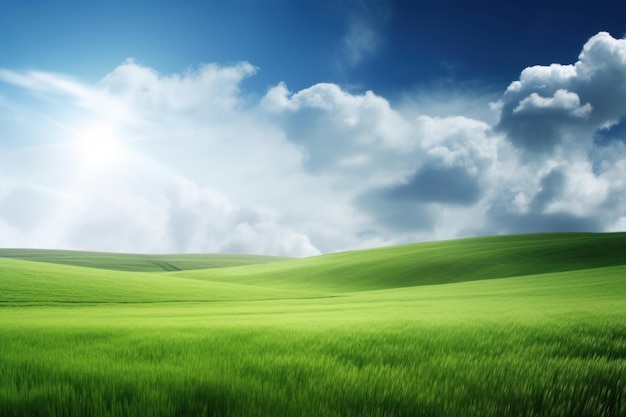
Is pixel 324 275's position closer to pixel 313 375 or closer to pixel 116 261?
pixel 313 375

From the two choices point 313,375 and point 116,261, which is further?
point 116,261

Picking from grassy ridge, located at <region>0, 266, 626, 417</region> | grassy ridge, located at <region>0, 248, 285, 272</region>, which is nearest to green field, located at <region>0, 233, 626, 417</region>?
grassy ridge, located at <region>0, 266, 626, 417</region>

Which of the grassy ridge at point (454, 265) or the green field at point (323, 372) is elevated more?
the green field at point (323, 372)

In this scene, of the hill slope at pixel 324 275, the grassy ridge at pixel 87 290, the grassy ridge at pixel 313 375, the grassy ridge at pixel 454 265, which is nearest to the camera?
the grassy ridge at pixel 313 375

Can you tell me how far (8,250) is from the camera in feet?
570

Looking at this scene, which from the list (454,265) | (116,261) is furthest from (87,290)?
(116,261)

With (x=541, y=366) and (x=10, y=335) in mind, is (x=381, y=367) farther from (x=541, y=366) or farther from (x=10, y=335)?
(x=10, y=335)

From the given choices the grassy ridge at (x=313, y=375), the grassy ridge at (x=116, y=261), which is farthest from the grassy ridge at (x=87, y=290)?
the grassy ridge at (x=116, y=261)

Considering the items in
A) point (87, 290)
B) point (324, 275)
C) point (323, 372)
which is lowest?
point (324, 275)

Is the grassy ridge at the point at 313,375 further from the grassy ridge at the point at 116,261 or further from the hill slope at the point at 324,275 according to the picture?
the grassy ridge at the point at 116,261

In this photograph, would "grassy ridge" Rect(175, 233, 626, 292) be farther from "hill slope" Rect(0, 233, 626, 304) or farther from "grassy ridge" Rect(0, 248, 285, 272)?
"grassy ridge" Rect(0, 248, 285, 272)

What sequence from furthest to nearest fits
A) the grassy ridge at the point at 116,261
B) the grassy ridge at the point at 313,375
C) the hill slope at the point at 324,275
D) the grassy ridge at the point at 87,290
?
the grassy ridge at the point at 116,261
the hill slope at the point at 324,275
the grassy ridge at the point at 87,290
the grassy ridge at the point at 313,375

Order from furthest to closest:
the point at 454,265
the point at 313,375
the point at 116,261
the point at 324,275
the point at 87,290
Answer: the point at 116,261
the point at 324,275
the point at 454,265
the point at 87,290
the point at 313,375

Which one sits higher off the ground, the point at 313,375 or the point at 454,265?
the point at 313,375
